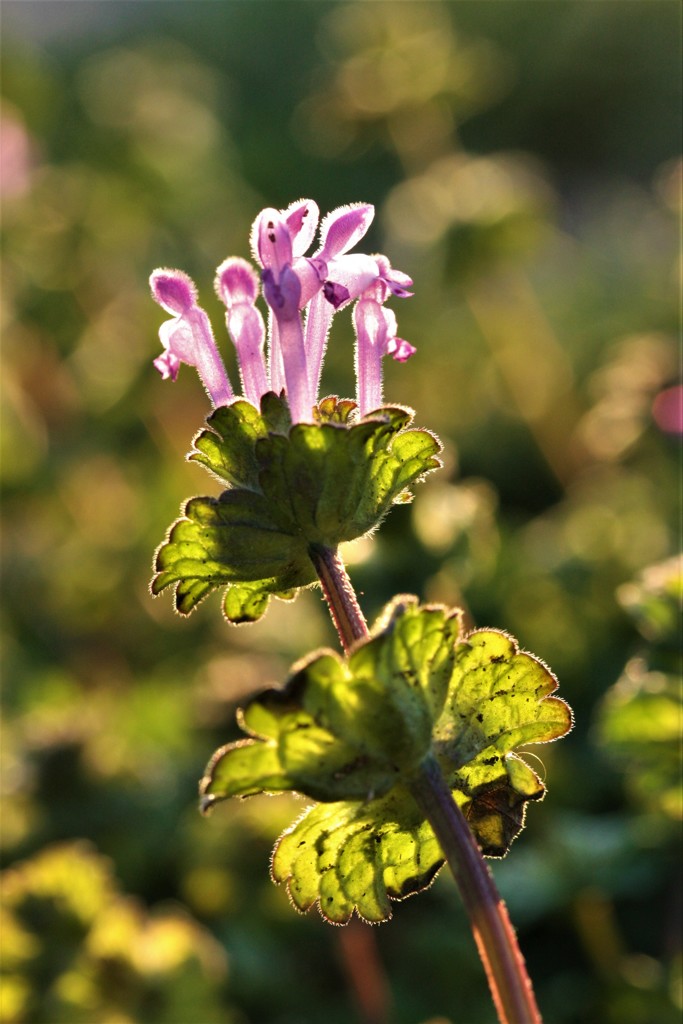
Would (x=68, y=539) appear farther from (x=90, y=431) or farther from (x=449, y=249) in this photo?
(x=449, y=249)

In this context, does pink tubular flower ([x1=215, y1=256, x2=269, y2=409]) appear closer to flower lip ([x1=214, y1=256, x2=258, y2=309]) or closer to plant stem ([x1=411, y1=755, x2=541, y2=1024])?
flower lip ([x1=214, y1=256, x2=258, y2=309])

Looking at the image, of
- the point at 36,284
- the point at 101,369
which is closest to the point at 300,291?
the point at 101,369

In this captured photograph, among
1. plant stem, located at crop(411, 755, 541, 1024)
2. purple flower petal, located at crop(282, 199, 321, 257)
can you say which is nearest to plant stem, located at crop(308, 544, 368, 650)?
plant stem, located at crop(411, 755, 541, 1024)

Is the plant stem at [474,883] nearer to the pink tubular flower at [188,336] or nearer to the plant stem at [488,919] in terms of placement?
the plant stem at [488,919]

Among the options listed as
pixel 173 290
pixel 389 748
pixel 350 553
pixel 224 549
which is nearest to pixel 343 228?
pixel 173 290

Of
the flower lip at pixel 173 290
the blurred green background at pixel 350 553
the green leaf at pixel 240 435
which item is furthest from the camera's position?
the blurred green background at pixel 350 553

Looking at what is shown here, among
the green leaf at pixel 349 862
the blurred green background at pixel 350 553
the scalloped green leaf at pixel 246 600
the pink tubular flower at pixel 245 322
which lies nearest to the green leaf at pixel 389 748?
the green leaf at pixel 349 862

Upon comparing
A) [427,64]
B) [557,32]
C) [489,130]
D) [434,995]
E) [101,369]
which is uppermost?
[557,32]
